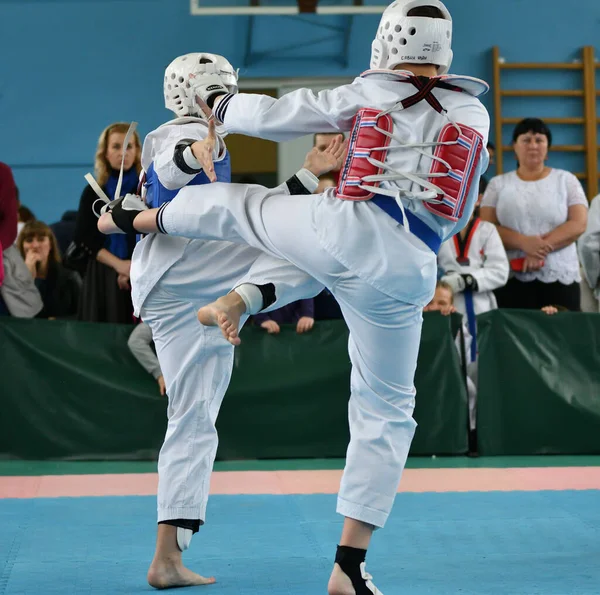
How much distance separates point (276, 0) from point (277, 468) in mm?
6697

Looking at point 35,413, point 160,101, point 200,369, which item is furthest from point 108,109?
point 200,369

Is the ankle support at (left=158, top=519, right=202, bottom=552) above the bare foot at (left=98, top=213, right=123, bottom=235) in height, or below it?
below

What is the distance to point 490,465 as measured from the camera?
20.9 ft

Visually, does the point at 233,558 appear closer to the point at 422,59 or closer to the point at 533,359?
the point at 422,59

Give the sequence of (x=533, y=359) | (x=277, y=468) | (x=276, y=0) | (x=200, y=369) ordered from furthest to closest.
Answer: (x=276, y=0) → (x=533, y=359) → (x=277, y=468) → (x=200, y=369)

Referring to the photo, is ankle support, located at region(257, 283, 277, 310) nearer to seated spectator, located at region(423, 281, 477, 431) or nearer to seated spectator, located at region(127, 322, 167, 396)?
seated spectator, located at region(127, 322, 167, 396)

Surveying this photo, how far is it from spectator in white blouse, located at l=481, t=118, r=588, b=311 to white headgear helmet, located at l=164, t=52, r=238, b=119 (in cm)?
413

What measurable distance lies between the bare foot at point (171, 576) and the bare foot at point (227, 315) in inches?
39.4

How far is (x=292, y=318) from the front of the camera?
23.0 ft

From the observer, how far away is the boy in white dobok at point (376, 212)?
9.71 feet

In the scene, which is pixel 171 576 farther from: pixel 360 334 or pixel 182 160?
pixel 182 160

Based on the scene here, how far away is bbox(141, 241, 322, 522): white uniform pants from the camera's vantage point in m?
3.54

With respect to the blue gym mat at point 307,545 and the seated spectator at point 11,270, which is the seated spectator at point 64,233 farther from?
the blue gym mat at point 307,545

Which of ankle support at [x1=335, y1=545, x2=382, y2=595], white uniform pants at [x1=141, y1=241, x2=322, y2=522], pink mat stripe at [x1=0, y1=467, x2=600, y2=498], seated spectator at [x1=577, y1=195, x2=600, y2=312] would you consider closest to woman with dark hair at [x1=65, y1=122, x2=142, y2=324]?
pink mat stripe at [x1=0, y1=467, x2=600, y2=498]
